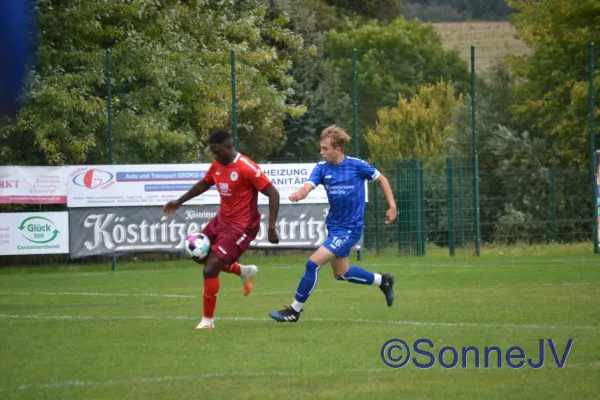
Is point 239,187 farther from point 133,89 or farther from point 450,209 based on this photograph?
point 133,89

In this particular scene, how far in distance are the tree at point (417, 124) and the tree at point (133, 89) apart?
21501 mm

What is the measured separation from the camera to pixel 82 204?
2128cm

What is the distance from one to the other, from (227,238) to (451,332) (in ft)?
8.75

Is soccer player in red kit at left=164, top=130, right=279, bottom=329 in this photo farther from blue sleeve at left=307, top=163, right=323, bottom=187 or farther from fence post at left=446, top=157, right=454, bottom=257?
fence post at left=446, top=157, right=454, bottom=257

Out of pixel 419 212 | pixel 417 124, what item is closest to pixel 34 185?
pixel 419 212

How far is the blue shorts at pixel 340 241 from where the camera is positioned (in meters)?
11.1

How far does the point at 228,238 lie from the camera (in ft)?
35.9

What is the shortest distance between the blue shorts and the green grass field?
676 mm

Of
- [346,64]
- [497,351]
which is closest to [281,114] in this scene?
[497,351]

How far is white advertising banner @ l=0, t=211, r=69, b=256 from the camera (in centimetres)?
2084

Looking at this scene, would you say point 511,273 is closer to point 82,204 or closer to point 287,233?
point 287,233

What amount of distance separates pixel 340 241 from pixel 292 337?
184cm

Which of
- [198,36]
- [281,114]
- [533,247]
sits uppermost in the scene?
[198,36]

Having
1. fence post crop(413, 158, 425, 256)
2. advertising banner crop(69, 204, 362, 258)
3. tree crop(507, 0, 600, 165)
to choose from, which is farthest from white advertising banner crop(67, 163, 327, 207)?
tree crop(507, 0, 600, 165)
